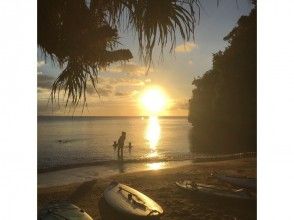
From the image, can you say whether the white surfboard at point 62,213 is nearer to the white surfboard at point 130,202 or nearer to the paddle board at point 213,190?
the white surfboard at point 130,202

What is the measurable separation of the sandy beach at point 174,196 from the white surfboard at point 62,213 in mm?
61

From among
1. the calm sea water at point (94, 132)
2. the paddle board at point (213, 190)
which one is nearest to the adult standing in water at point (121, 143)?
the calm sea water at point (94, 132)

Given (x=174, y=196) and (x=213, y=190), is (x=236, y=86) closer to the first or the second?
(x=213, y=190)

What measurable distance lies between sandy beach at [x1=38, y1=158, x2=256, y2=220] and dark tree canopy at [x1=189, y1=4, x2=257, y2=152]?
259 mm

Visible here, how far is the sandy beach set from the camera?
255 centimetres

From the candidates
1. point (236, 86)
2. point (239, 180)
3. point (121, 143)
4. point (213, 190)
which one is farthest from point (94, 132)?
point (236, 86)

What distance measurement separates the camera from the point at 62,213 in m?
2.53

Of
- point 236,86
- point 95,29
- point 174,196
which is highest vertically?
point 95,29

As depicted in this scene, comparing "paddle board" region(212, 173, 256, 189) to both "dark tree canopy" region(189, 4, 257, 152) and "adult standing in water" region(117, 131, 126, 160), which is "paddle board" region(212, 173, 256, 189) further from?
"adult standing in water" region(117, 131, 126, 160)

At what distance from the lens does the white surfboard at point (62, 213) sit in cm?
251

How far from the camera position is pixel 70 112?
2.47 meters

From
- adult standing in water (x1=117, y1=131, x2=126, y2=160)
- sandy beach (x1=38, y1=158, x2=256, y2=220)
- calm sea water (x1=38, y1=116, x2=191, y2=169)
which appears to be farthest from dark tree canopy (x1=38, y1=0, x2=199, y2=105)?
sandy beach (x1=38, y1=158, x2=256, y2=220)

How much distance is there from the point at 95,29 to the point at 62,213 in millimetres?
1285
